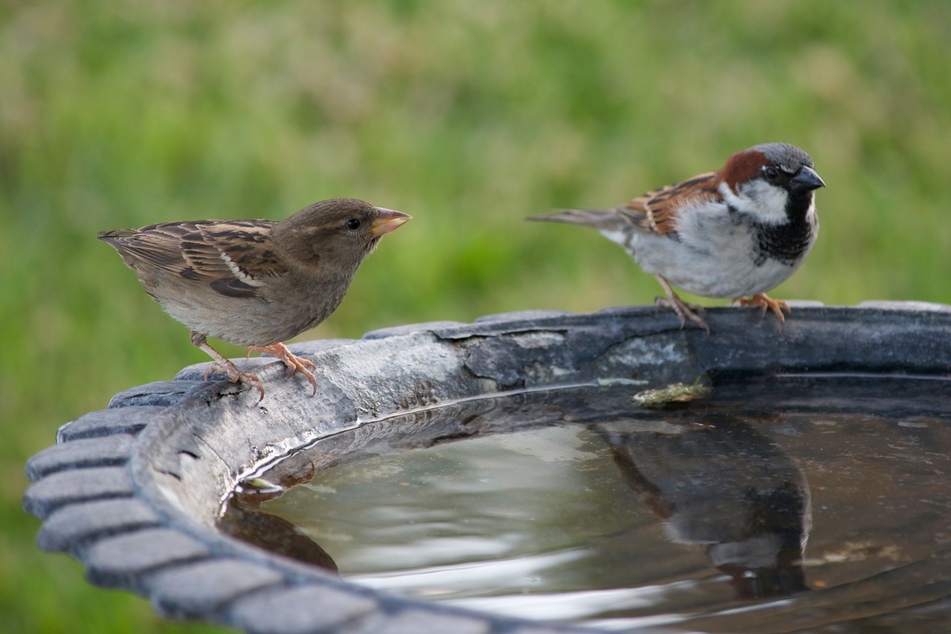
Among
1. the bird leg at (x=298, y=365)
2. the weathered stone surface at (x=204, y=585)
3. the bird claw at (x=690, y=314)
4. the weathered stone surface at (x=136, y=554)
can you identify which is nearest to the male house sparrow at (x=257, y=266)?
the bird leg at (x=298, y=365)

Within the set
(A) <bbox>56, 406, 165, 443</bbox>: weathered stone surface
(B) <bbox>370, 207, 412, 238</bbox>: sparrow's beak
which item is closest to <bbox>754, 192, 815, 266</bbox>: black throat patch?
(B) <bbox>370, 207, 412, 238</bbox>: sparrow's beak

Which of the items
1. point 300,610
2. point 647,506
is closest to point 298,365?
point 647,506

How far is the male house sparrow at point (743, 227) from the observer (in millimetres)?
3871

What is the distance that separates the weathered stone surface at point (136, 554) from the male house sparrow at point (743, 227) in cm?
210

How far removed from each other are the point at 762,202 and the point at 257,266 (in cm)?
165

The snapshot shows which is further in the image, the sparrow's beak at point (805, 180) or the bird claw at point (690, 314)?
the sparrow's beak at point (805, 180)

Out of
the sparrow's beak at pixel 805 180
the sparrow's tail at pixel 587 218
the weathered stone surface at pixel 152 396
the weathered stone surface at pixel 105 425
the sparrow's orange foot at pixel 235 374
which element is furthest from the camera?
the sparrow's tail at pixel 587 218

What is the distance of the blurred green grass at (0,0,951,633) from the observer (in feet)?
18.0

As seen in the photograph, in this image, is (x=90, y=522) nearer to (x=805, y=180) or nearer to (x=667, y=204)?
(x=805, y=180)

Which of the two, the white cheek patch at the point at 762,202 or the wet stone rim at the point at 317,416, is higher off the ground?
the white cheek patch at the point at 762,202

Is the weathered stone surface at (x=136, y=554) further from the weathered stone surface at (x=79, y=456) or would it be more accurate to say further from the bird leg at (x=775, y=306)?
the bird leg at (x=775, y=306)

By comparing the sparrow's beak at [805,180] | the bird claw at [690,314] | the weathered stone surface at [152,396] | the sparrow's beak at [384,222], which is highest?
the sparrow's beak at [805,180]

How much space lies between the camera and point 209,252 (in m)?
3.30

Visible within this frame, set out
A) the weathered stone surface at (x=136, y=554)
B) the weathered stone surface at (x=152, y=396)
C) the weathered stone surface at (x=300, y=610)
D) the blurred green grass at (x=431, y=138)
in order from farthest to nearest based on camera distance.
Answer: the blurred green grass at (x=431, y=138), the weathered stone surface at (x=152, y=396), the weathered stone surface at (x=136, y=554), the weathered stone surface at (x=300, y=610)
